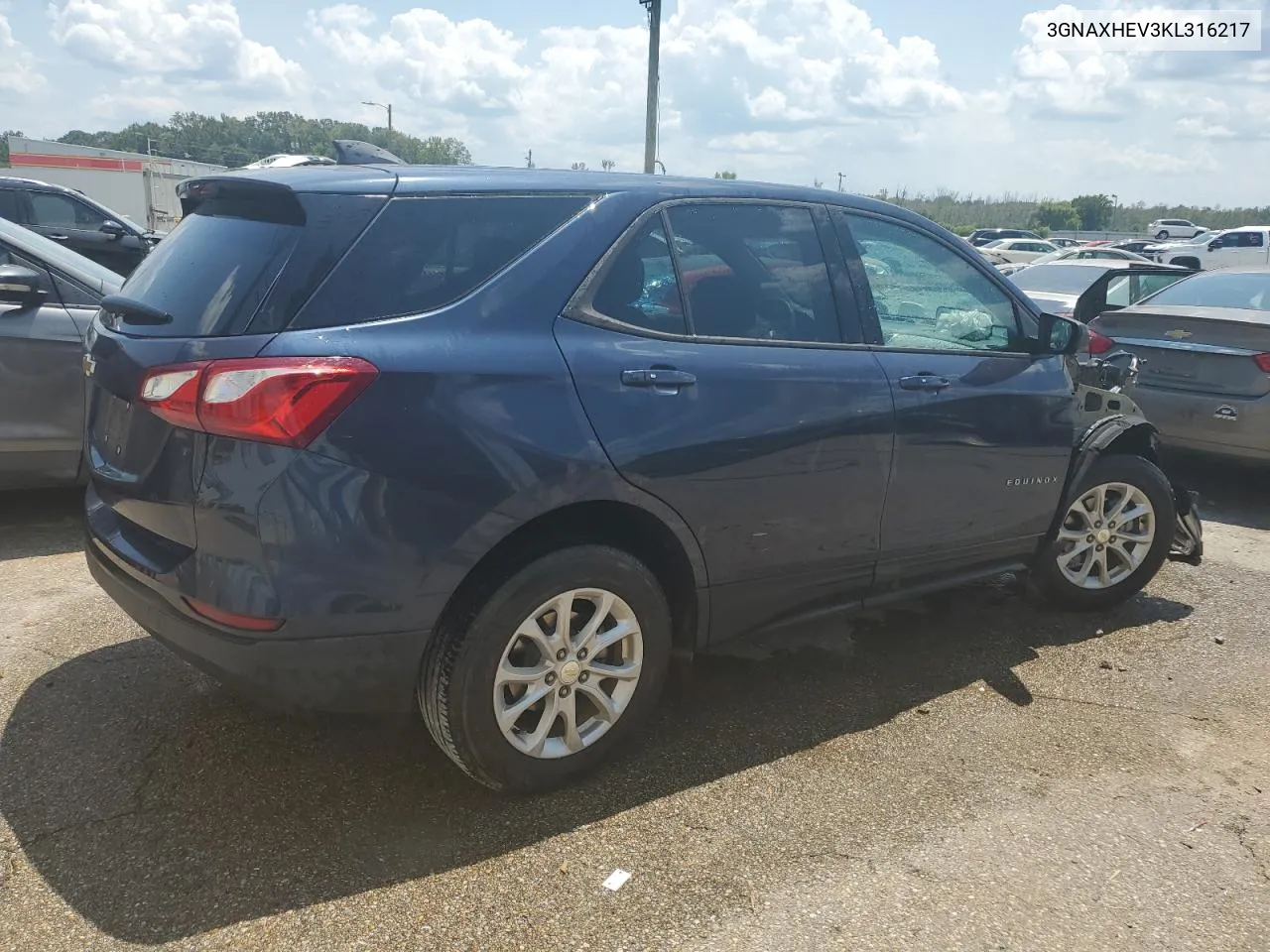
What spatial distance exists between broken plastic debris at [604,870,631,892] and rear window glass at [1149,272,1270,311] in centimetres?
622

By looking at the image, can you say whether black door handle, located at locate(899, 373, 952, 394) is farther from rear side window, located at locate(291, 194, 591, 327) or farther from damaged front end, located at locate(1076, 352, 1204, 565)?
rear side window, located at locate(291, 194, 591, 327)

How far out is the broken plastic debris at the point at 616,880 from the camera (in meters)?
2.57

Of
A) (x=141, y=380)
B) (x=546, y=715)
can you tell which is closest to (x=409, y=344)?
(x=141, y=380)

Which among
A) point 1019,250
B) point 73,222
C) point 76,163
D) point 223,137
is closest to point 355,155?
point 73,222

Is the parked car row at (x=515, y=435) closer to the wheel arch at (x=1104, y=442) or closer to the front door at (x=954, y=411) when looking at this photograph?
the front door at (x=954, y=411)

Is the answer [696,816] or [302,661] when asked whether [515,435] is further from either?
[696,816]

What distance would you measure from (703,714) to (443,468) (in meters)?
1.47

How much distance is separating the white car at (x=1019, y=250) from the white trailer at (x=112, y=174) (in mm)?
24702

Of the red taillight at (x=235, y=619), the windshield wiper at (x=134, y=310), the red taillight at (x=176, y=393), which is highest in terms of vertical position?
the windshield wiper at (x=134, y=310)

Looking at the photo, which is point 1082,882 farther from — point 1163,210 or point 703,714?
point 1163,210

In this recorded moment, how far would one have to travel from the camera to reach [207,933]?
232 cm

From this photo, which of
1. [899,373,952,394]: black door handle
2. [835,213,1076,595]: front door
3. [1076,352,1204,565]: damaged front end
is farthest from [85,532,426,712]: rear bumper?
[1076,352,1204,565]: damaged front end

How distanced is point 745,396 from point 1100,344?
4.90 metres

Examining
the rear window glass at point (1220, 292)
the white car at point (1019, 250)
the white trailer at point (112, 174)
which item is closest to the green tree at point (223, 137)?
the white trailer at point (112, 174)
